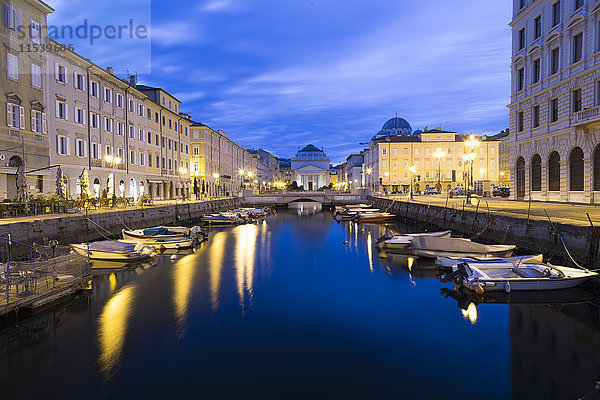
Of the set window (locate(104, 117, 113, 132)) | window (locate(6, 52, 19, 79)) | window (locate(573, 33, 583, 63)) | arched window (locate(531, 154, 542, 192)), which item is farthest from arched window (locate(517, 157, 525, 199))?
window (locate(6, 52, 19, 79))

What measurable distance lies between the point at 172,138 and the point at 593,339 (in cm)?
6434

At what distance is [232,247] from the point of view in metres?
30.3

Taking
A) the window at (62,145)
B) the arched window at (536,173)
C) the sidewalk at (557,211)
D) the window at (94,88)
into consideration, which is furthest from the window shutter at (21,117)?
the arched window at (536,173)

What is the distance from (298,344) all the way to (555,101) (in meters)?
38.2

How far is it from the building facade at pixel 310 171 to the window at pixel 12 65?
127939 mm

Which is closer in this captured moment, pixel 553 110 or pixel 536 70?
pixel 553 110

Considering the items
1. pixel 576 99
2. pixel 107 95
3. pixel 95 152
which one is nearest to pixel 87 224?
pixel 95 152

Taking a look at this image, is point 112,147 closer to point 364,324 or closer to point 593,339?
point 364,324

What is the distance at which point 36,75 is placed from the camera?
106 ft

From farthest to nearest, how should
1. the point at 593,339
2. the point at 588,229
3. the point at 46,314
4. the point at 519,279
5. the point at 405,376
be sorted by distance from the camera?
the point at 588,229
the point at 519,279
the point at 46,314
the point at 593,339
the point at 405,376

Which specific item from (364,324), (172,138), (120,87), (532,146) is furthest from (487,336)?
(172,138)

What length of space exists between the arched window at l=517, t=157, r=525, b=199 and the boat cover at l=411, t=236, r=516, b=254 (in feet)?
86.3

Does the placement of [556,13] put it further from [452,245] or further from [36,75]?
[36,75]

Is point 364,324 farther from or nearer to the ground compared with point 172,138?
nearer to the ground
